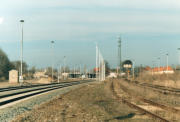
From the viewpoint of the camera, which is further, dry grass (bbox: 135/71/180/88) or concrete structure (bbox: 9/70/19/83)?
concrete structure (bbox: 9/70/19/83)

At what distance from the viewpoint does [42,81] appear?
73.0 m

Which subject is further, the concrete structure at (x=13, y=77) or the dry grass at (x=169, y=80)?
the concrete structure at (x=13, y=77)

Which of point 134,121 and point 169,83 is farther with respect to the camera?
point 169,83

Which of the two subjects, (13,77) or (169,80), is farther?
(13,77)

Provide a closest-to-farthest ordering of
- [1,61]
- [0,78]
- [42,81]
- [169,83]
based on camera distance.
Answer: [169,83] → [42,81] → [0,78] → [1,61]

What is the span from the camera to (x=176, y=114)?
13.1 meters

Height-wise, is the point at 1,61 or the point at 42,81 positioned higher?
the point at 1,61

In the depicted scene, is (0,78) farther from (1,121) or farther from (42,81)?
(1,121)

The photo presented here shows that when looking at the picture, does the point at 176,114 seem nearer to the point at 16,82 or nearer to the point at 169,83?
the point at 169,83

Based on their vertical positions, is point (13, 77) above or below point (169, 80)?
above

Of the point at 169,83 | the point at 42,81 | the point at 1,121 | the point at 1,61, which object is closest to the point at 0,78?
the point at 1,61

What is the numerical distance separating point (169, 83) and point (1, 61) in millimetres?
57765

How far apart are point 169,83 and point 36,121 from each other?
44479mm

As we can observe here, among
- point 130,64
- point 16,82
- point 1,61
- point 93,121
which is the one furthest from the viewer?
point 130,64
